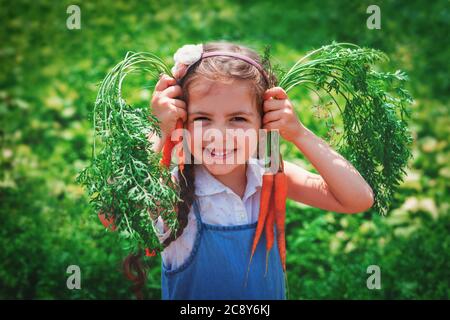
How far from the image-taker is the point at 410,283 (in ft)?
11.0

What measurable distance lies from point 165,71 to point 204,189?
1.65 ft

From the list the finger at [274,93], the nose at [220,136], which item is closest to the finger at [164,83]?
the nose at [220,136]

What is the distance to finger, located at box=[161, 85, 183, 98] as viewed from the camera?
234 cm

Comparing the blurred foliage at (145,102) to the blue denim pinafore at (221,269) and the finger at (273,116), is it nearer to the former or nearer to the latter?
the finger at (273,116)

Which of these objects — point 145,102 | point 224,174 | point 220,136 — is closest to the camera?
point 220,136

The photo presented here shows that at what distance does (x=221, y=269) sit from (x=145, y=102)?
2609 millimetres

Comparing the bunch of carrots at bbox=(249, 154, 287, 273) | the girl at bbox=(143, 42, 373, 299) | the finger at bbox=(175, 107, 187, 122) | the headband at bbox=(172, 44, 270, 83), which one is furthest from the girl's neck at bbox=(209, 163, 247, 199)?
the headband at bbox=(172, 44, 270, 83)

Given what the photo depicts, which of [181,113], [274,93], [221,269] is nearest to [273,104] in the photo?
[274,93]

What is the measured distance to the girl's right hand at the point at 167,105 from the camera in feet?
7.55

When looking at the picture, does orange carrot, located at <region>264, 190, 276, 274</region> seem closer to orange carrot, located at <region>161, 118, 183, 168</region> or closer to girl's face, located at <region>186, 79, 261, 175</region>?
girl's face, located at <region>186, 79, 261, 175</region>

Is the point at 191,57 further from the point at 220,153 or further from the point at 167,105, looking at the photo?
the point at 220,153

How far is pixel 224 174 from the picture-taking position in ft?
8.28

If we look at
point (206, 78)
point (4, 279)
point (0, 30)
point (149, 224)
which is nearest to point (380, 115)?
point (206, 78)

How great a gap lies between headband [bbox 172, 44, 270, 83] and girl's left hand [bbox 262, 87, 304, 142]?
0.31 feet
